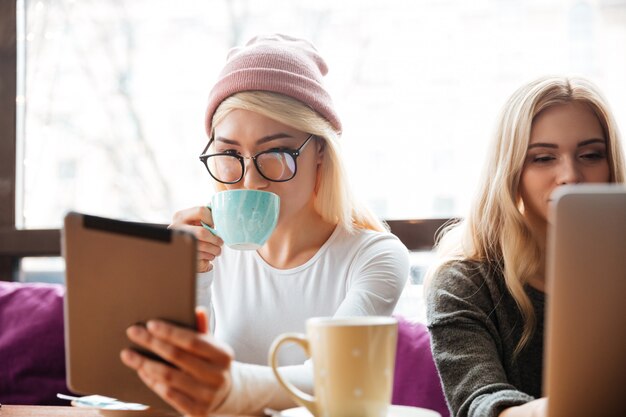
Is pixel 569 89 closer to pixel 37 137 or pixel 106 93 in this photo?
pixel 106 93

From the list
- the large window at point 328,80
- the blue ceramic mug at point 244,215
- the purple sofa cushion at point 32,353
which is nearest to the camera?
the blue ceramic mug at point 244,215

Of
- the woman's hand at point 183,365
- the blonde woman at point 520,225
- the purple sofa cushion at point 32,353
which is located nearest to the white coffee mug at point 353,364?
the woman's hand at point 183,365

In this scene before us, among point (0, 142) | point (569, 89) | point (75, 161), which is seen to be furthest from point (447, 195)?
point (0, 142)

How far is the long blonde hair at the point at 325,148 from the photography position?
1521mm

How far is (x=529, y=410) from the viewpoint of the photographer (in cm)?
95

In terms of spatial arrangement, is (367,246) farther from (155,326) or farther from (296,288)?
(155,326)

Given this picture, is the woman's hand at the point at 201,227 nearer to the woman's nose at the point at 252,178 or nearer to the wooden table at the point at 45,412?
the woman's nose at the point at 252,178

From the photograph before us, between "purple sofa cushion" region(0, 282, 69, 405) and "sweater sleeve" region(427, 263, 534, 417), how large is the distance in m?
1.03

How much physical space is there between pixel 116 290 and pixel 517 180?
82 centimetres

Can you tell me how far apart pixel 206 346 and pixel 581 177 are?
0.80 m

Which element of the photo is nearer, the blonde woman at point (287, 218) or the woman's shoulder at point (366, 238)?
the blonde woman at point (287, 218)

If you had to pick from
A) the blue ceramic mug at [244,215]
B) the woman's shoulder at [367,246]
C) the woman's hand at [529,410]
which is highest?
the blue ceramic mug at [244,215]

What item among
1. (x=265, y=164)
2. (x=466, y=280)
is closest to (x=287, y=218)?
(x=265, y=164)

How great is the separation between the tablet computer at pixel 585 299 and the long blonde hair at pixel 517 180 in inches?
23.7
